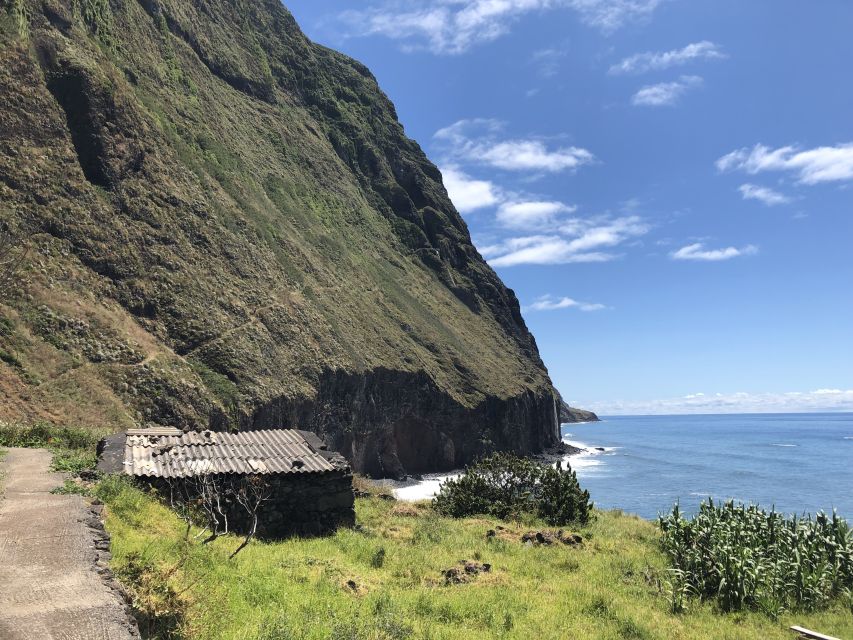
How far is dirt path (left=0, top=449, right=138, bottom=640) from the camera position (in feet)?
16.2

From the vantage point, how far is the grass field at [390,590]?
7324 mm

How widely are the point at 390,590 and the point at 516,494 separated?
14626mm

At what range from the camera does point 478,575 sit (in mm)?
13086

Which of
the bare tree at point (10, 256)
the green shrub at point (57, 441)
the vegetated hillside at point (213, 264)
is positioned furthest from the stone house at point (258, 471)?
the bare tree at point (10, 256)

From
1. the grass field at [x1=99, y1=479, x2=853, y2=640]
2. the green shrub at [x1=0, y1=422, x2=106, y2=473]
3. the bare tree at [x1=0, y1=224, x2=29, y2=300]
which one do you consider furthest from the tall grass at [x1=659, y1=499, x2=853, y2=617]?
the bare tree at [x1=0, y1=224, x2=29, y2=300]

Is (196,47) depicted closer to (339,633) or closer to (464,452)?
(464,452)

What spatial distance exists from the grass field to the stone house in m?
0.98

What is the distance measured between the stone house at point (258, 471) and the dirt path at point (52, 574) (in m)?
3.82

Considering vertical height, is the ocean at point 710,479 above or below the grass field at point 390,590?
Result: below

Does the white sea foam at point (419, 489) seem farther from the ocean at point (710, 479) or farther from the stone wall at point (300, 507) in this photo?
the stone wall at point (300, 507)

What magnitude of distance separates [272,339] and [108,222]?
50.7 ft

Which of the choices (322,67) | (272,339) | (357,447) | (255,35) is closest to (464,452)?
(357,447)

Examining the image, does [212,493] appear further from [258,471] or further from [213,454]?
[213,454]

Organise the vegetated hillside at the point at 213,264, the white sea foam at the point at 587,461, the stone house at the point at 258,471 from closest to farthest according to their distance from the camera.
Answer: the stone house at the point at 258,471 < the vegetated hillside at the point at 213,264 < the white sea foam at the point at 587,461
